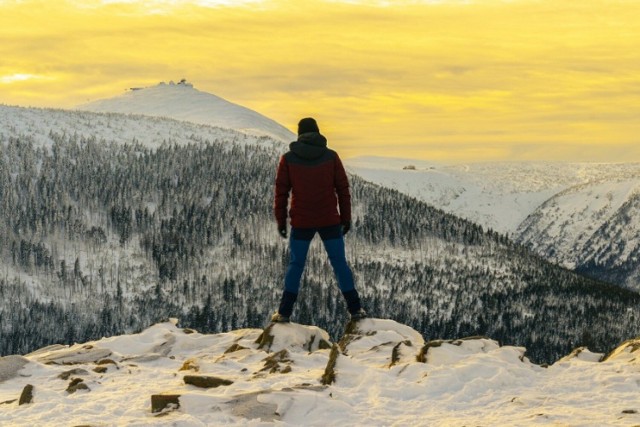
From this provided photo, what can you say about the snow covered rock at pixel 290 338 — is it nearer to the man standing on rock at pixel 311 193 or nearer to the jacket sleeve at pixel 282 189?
the man standing on rock at pixel 311 193

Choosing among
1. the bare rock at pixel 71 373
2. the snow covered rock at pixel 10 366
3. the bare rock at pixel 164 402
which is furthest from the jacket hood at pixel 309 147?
the snow covered rock at pixel 10 366

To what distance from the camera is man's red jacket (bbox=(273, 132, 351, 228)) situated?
62.0ft

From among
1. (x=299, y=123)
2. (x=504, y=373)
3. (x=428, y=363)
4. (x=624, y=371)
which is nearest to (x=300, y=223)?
(x=299, y=123)

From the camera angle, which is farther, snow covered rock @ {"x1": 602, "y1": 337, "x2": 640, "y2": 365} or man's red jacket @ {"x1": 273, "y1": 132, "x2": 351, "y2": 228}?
man's red jacket @ {"x1": 273, "y1": 132, "x2": 351, "y2": 228}

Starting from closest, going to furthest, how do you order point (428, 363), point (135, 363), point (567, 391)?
1. point (567, 391)
2. point (428, 363)
3. point (135, 363)

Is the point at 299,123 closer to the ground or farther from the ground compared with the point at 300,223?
farther from the ground

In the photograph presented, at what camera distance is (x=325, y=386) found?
14.8m

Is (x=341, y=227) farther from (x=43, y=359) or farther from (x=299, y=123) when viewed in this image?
(x=43, y=359)

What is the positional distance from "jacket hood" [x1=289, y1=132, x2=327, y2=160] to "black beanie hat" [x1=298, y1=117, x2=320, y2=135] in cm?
22

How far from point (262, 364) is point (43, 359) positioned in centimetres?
521

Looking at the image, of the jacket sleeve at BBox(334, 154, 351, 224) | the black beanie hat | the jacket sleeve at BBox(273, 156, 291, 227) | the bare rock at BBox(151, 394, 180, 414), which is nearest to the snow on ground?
the bare rock at BBox(151, 394, 180, 414)

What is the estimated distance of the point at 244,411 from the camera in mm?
13477

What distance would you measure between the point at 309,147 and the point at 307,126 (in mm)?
543

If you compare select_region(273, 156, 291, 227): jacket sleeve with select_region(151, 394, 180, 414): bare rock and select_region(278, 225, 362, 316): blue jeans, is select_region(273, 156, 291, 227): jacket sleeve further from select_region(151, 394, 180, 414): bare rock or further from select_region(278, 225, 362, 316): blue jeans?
select_region(151, 394, 180, 414): bare rock
